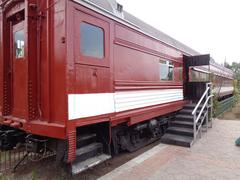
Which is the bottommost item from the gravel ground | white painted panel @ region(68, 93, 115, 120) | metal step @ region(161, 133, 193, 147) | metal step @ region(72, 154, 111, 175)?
the gravel ground

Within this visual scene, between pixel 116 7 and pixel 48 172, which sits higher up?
pixel 116 7

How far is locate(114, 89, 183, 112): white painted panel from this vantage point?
453 centimetres

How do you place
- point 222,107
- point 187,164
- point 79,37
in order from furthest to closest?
point 222,107, point 187,164, point 79,37

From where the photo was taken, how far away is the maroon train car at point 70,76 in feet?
11.0

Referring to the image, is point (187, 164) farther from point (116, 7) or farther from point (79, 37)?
point (116, 7)

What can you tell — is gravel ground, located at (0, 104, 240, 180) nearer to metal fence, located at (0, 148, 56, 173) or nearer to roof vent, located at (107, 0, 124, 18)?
metal fence, located at (0, 148, 56, 173)

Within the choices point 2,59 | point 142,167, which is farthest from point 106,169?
point 2,59

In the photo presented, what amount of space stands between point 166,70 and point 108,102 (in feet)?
11.4

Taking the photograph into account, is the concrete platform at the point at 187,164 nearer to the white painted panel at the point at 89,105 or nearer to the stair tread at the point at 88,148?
the stair tread at the point at 88,148

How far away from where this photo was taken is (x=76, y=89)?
3.42 m

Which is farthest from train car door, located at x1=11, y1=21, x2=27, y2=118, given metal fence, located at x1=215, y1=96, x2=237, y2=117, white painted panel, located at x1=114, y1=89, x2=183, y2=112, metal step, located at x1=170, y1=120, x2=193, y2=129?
metal fence, located at x1=215, y1=96, x2=237, y2=117

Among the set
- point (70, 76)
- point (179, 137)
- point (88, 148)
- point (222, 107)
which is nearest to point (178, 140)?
point (179, 137)

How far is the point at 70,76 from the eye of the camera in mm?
3318

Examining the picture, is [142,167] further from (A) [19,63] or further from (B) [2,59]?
(B) [2,59]
